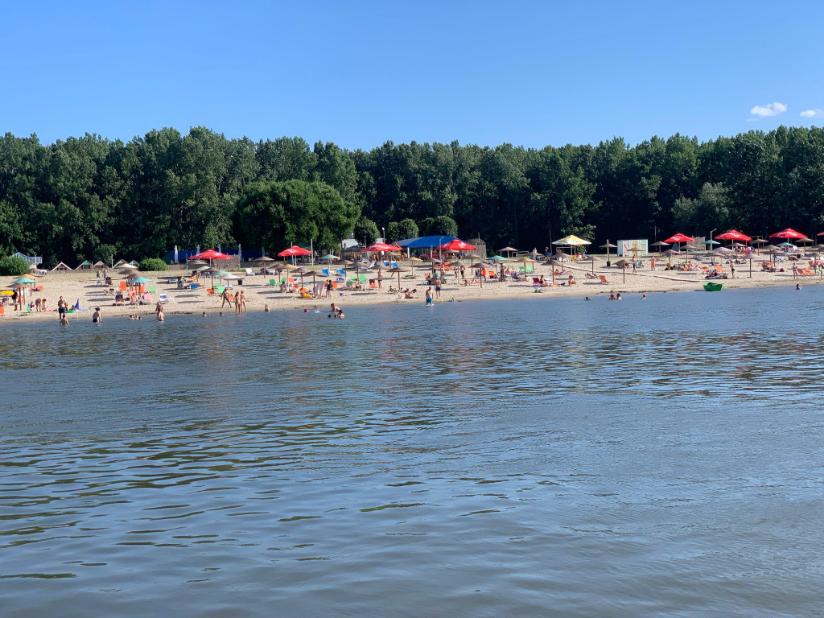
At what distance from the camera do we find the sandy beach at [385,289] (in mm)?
59906

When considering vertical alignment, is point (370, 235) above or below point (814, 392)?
above

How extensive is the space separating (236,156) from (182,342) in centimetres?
6280

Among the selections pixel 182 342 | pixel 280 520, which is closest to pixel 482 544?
pixel 280 520

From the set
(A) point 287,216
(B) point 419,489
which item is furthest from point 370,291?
(B) point 419,489

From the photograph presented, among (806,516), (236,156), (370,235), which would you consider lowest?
(806,516)

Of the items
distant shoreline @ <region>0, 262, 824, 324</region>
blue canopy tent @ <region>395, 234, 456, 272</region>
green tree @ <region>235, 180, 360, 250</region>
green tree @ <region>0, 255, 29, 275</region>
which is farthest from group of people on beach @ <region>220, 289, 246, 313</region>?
blue canopy tent @ <region>395, 234, 456, 272</region>

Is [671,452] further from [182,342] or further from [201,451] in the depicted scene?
[182,342]

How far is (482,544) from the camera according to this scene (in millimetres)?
10078

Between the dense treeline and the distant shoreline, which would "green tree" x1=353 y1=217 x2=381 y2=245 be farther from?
the distant shoreline

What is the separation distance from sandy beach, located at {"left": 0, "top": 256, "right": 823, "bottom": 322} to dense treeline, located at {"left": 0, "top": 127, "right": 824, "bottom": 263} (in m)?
14.8

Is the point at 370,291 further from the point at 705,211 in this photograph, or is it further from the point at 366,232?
the point at 705,211

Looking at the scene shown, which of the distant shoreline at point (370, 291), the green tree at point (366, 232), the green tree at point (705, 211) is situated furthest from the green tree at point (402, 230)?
the green tree at point (705, 211)

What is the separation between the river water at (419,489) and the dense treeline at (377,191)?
2490 inches

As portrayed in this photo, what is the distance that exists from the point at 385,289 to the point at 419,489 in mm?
55184
